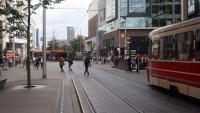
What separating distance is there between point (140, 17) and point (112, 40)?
14344 millimetres

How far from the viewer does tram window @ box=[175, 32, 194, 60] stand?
17422mm

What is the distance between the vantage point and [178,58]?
1872 centimetres

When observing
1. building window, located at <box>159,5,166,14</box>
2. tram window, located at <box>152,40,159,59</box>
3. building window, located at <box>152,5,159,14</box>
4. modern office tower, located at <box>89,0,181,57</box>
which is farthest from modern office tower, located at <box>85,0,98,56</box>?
tram window, located at <box>152,40,159,59</box>

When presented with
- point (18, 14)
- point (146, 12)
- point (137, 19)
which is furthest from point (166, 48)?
Answer: point (137, 19)

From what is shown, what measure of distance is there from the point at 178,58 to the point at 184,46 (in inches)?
30.1

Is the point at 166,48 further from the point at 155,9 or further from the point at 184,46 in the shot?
the point at 155,9

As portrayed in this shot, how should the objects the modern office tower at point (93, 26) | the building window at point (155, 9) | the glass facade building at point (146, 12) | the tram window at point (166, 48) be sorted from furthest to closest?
the modern office tower at point (93, 26) → the building window at point (155, 9) → the glass facade building at point (146, 12) → the tram window at point (166, 48)

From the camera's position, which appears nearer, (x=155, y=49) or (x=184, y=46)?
(x=184, y=46)

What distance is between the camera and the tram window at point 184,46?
17.4 meters

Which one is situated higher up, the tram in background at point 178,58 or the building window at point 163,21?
the building window at point 163,21

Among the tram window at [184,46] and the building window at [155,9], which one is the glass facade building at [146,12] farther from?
the tram window at [184,46]

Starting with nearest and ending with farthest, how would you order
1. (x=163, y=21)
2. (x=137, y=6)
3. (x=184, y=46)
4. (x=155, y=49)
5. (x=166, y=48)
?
(x=184, y=46) → (x=166, y=48) → (x=155, y=49) → (x=163, y=21) → (x=137, y=6)

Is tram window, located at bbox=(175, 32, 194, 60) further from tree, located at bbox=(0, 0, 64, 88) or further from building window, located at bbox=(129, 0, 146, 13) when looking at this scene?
building window, located at bbox=(129, 0, 146, 13)

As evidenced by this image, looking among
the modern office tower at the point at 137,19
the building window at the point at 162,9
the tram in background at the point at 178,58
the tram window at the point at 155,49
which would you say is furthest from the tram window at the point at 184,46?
the building window at the point at 162,9
